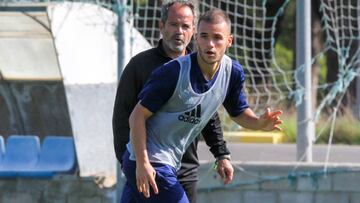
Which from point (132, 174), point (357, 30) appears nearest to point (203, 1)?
point (357, 30)

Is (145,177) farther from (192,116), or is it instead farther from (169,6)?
(169,6)

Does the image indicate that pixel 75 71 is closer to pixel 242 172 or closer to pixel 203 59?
pixel 242 172

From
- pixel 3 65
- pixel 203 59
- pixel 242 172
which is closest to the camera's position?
pixel 203 59

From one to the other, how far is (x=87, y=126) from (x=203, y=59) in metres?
4.08

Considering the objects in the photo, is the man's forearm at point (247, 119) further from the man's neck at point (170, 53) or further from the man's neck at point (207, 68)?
the man's neck at point (170, 53)

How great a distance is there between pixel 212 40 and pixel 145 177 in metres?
Result: 0.74

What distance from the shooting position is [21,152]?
9.62 m

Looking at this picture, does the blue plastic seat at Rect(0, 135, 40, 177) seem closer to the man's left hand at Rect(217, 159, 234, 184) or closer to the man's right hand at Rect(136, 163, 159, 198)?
the man's left hand at Rect(217, 159, 234, 184)

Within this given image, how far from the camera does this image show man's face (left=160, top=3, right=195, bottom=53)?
5.98 meters

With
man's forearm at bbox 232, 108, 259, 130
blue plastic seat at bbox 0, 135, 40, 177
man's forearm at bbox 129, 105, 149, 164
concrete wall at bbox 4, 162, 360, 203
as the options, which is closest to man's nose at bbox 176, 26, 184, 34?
man's forearm at bbox 232, 108, 259, 130

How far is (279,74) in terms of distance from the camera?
10453 mm

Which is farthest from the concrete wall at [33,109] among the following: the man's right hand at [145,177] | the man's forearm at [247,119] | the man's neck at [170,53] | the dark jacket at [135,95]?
the man's right hand at [145,177]

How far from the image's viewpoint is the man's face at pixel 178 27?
5977mm

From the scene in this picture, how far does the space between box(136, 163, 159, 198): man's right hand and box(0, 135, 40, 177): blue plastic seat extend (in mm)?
4466
